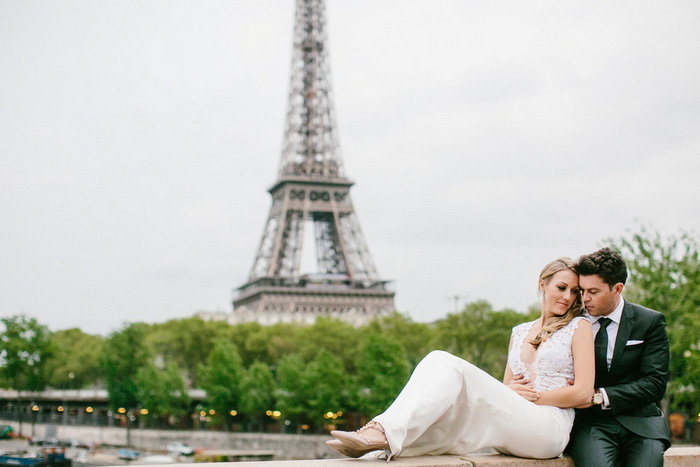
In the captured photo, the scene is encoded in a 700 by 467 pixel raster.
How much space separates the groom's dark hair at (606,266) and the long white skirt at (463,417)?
37.7 inches

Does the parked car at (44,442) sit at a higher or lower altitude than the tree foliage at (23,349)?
lower

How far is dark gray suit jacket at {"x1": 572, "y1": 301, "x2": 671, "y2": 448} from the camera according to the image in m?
5.23

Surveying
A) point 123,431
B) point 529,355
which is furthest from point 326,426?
point 529,355

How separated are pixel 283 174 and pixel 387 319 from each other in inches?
926

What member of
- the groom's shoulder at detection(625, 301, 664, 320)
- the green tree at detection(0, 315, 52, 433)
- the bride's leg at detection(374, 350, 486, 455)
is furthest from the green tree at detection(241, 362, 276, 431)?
the bride's leg at detection(374, 350, 486, 455)

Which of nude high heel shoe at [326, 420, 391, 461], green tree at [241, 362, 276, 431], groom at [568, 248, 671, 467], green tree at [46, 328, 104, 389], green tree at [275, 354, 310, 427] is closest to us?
nude high heel shoe at [326, 420, 391, 461]

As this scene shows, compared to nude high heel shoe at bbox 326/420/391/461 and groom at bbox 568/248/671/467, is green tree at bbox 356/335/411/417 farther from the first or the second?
nude high heel shoe at bbox 326/420/391/461

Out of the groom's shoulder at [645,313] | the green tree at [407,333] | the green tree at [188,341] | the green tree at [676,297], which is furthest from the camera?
the green tree at [188,341]

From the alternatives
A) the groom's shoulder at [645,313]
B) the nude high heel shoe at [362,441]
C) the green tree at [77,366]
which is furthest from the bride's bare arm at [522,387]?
the green tree at [77,366]

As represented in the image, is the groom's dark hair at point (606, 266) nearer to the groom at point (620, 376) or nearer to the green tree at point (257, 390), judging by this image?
the groom at point (620, 376)

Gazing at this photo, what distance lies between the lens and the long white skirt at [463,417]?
4.66 metres

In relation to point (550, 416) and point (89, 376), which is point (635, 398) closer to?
point (550, 416)

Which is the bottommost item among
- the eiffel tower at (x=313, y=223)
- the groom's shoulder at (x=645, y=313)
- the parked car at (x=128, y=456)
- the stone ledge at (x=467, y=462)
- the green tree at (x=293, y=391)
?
the parked car at (x=128, y=456)

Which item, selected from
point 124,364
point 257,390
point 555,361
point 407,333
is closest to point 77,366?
point 124,364
